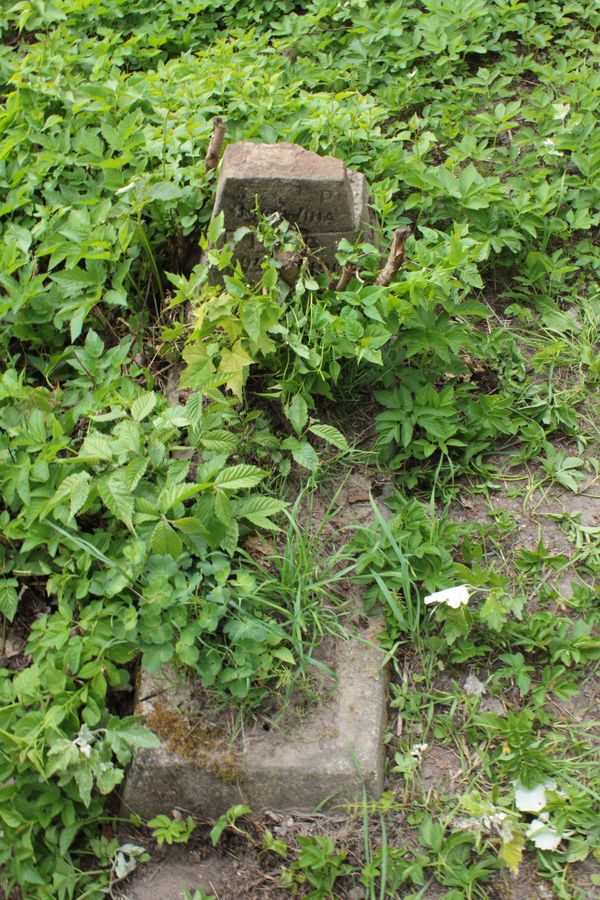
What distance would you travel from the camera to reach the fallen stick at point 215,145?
3.23 m

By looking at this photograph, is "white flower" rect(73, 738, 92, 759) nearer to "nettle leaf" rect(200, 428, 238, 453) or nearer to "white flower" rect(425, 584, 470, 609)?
"nettle leaf" rect(200, 428, 238, 453)

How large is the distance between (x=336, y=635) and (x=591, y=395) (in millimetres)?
1434

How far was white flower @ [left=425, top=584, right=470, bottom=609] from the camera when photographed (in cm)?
256

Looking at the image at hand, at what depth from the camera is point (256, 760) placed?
2.48m

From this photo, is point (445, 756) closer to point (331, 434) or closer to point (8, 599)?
point (331, 434)

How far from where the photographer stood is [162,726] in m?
2.54

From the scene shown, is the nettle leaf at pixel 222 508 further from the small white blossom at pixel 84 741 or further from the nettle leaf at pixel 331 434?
the small white blossom at pixel 84 741

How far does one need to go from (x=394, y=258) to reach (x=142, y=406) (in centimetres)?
99

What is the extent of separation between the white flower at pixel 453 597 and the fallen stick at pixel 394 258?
1.09 meters

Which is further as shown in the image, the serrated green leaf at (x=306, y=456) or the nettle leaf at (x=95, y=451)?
the serrated green leaf at (x=306, y=456)

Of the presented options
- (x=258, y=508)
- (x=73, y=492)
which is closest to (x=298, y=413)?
(x=258, y=508)

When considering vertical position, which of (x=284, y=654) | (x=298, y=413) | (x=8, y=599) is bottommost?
(x=284, y=654)

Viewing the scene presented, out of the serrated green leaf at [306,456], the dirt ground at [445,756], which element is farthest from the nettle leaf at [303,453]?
the dirt ground at [445,756]

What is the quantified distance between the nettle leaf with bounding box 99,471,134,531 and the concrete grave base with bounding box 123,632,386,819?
0.53m
